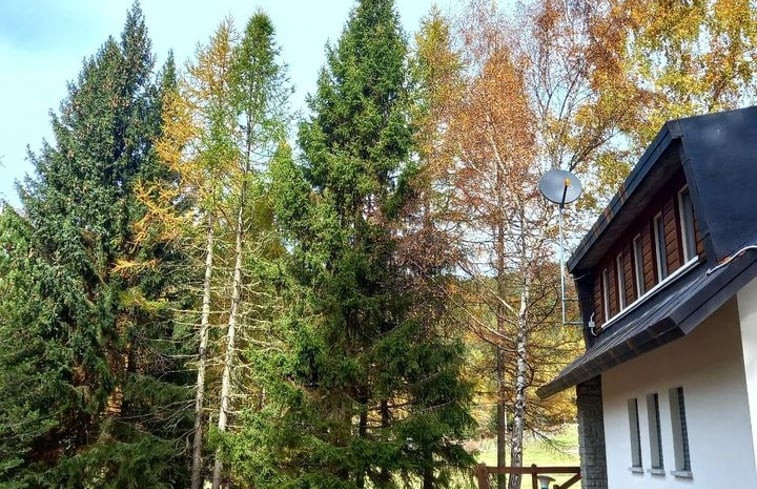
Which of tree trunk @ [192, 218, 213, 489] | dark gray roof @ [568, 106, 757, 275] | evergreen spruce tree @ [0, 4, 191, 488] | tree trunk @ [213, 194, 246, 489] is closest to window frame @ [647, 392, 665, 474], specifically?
dark gray roof @ [568, 106, 757, 275]

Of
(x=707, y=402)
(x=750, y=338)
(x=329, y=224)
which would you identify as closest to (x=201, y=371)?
(x=329, y=224)

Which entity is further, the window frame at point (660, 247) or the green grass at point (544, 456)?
the green grass at point (544, 456)

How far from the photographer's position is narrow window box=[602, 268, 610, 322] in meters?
10.8

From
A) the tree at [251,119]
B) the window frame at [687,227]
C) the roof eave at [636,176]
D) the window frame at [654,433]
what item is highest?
the tree at [251,119]

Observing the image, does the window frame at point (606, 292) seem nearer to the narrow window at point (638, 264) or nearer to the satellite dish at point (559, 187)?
the satellite dish at point (559, 187)

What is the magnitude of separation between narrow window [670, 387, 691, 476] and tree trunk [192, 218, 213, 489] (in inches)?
382

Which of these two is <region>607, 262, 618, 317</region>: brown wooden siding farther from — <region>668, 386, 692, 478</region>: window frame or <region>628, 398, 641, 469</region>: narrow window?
<region>668, 386, 692, 478</region>: window frame

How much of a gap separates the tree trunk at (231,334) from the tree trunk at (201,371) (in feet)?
1.40

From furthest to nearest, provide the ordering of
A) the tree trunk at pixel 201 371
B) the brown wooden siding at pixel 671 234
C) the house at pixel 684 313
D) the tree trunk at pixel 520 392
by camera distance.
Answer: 1. the tree trunk at pixel 201 371
2. the tree trunk at pixel 520 392
3. the brown wooden siding at pixel 671 234
4. the house at pixel 684 313

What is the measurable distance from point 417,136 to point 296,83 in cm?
326

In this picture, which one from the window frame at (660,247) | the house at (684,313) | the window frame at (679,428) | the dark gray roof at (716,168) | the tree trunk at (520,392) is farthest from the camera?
the tree trunk at (520,392)

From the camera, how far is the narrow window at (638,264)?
28.7 ft

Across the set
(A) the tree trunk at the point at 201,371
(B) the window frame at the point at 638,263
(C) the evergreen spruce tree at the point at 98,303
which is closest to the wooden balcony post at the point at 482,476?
(B) the window frame at the point at 638,263

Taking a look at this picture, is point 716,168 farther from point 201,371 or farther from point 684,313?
point 201,371
